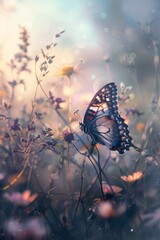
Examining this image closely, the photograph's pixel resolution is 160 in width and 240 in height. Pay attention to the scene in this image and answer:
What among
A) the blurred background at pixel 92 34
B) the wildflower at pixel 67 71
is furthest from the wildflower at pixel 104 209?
the blurred background at pixel 92 34

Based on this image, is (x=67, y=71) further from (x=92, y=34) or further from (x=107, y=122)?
(x=92, y=34)

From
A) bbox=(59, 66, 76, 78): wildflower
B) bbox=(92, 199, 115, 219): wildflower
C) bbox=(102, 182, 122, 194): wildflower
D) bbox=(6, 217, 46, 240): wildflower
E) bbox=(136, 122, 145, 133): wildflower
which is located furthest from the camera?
bbox=(136, 122, 145, 133): wildflower

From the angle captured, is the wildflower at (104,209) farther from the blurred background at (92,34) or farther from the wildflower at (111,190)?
the blurred background at (92,34)

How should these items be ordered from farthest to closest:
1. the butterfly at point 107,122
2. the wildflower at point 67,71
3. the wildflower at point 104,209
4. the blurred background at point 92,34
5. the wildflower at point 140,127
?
the blurred background at point 92,34, the wildflower at point 140,127, the wildflower at point 67,71, the butterfly at point 107,122, the wildflower at point 104,209

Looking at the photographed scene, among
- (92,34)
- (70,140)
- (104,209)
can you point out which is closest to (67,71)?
(70,140)

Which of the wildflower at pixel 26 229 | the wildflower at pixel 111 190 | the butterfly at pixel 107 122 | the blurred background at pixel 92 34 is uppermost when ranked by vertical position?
the blurred background at pixel 92 34

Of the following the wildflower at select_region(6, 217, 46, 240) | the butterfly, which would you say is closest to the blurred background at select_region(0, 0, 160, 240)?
the wildflower at select_region(6, 217, 46, 240)

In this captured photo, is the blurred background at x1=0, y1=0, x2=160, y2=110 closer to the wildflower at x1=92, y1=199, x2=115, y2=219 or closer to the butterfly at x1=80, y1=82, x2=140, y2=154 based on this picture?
the butterfly at x1=80, y1=82, x2=140, y2=154

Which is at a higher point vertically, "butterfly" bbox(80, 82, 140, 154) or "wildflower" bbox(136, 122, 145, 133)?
"wildflower" bbox(136, 122, 145, 133)

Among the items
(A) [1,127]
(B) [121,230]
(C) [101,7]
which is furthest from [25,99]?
(C) [101,7]
